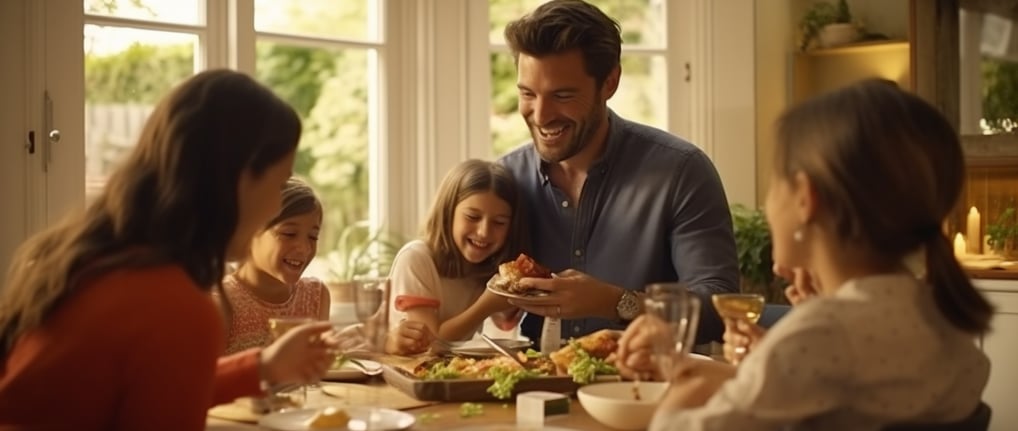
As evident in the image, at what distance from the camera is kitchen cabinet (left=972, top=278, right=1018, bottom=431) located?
4609 mm

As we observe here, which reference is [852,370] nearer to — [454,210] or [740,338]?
[740,338]

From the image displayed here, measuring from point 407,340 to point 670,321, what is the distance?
1.15 m

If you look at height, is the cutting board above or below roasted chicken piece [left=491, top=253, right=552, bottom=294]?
below

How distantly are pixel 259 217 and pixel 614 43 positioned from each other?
1.66 m

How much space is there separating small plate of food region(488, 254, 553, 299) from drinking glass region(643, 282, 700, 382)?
955mm

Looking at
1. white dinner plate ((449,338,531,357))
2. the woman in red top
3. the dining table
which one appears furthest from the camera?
white dinner plate ((449,338,531,357))

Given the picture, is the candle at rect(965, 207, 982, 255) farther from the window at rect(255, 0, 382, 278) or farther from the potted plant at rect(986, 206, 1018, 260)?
the window at rect(255, 0, 382, 278)

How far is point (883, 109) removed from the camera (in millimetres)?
1600

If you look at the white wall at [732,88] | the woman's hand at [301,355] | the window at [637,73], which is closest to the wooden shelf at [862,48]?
the white wall at [732,88]

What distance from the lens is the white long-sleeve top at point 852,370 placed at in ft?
4.93

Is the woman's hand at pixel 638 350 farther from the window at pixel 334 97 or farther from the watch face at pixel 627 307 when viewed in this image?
the window at pixel 334 97

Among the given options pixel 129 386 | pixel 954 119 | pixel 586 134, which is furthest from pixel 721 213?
pixel 954 119

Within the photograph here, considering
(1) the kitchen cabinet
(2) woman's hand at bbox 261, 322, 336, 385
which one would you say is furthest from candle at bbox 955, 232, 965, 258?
(2) woman's hand at bbox 261, 322, 336, 385

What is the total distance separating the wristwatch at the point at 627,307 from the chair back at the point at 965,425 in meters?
1.16
